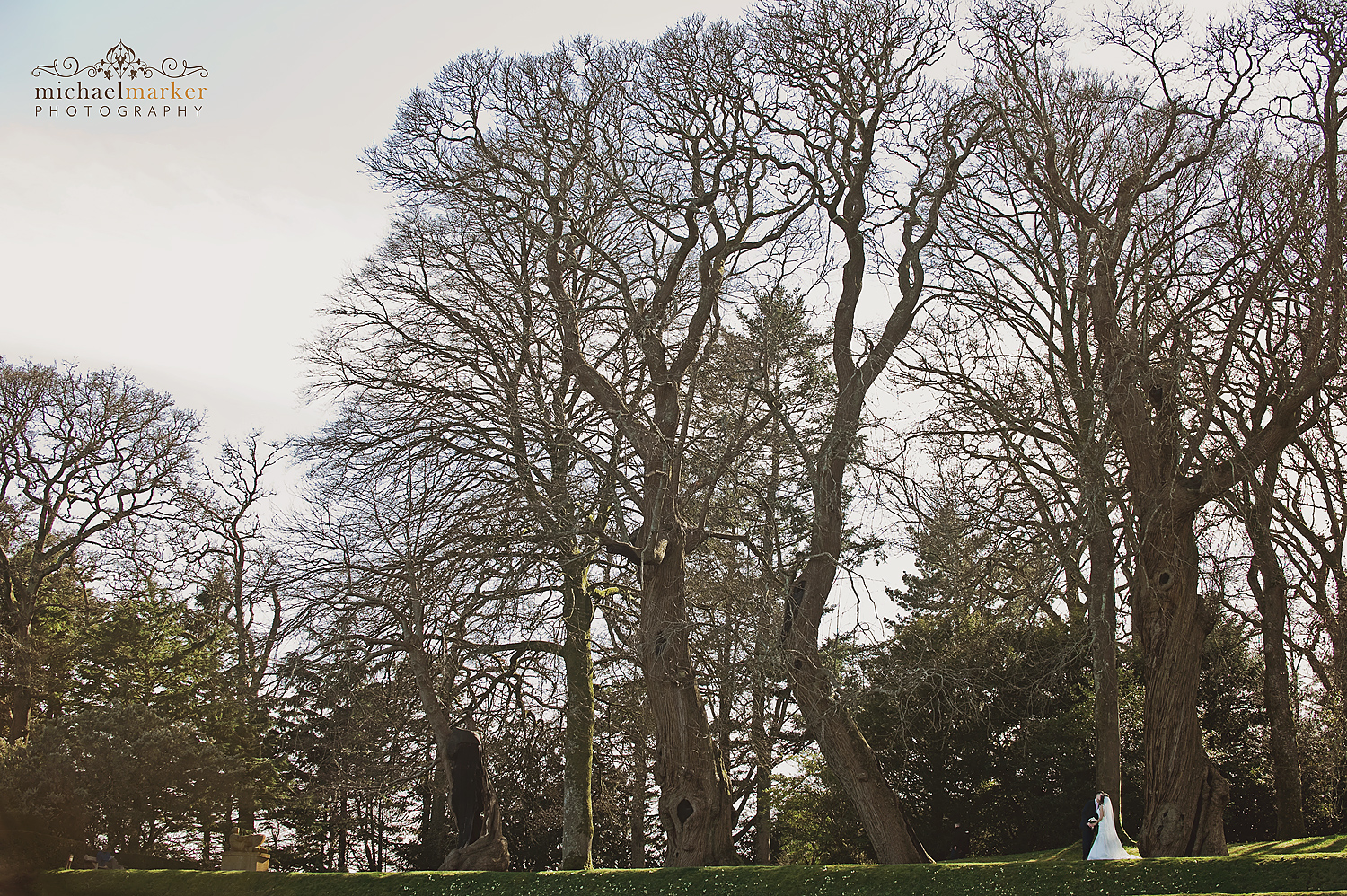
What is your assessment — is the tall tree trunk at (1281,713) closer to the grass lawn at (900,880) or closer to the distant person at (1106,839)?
the grass lawn at (900,880)

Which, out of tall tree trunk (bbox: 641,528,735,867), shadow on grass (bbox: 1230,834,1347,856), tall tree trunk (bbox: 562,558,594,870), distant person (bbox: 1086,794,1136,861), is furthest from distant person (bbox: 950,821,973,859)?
tall tree trunk (bbox: 641,528,735,867)

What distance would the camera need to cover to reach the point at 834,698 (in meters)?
10.4

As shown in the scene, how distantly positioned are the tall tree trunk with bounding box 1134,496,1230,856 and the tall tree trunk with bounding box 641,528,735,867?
4.83 metres

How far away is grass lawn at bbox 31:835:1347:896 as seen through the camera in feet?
31.6

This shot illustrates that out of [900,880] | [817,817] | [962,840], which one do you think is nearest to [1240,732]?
[962,840]

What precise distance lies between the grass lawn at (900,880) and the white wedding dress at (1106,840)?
1.46 ft

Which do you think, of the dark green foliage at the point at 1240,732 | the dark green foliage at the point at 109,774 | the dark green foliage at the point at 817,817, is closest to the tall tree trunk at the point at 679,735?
the dark green foliage at the point at 817,817

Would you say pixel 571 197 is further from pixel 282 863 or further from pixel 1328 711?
pixel 282 863

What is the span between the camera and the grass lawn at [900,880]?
962 centimetres

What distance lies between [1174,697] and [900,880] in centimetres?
361

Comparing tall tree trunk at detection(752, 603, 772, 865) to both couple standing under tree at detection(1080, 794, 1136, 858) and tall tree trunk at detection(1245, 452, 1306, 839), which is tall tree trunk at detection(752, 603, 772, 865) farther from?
tall tree trunk at detection(1245, 452, 1306, 839)

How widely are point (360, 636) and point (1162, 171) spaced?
41.0 ft

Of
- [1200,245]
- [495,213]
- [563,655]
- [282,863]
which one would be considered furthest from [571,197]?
[282,863]

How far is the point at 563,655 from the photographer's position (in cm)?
1338
